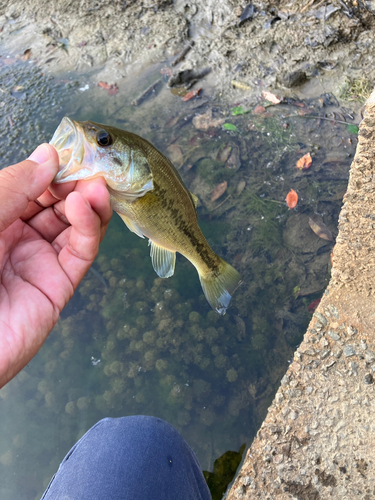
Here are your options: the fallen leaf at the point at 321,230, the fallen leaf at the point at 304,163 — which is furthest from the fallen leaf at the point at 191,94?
the fallen leaf at the point at 321,230

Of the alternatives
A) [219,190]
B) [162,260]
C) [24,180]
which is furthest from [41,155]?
[219,190]

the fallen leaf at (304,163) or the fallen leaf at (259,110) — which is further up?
the fallen leaf at (259,110)

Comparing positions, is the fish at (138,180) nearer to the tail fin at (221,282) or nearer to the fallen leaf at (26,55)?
the tail fin at (221,282)

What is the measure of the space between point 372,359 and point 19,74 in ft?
19.9

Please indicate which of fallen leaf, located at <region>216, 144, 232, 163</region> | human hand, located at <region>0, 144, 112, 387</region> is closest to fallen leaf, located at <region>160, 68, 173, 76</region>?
fallen leaf, located at <region>216, 144, 232, 163</region>

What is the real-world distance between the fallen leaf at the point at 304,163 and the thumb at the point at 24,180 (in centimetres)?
317

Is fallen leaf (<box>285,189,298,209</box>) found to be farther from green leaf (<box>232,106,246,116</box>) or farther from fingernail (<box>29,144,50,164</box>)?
fingernail (<box>29,144,50,164</box>)

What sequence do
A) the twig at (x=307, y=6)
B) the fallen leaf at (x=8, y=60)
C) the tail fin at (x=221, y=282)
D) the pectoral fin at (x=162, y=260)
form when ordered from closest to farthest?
the pectoral fin at (x=162, y=260)
the tail fin at (x=221, y=282)
the twig at (x=307, y=6)
the fallen leaf at (x=8, y=60)

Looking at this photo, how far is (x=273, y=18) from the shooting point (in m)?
5.22

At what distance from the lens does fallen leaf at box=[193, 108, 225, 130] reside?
4.52m

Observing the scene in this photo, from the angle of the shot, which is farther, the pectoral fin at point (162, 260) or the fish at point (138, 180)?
the pectoral fin at point (162, 260)

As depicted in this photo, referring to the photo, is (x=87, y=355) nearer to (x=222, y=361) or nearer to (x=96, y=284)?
(x=96, y=284)

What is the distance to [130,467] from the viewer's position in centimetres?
202

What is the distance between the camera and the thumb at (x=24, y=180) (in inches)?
65.4
